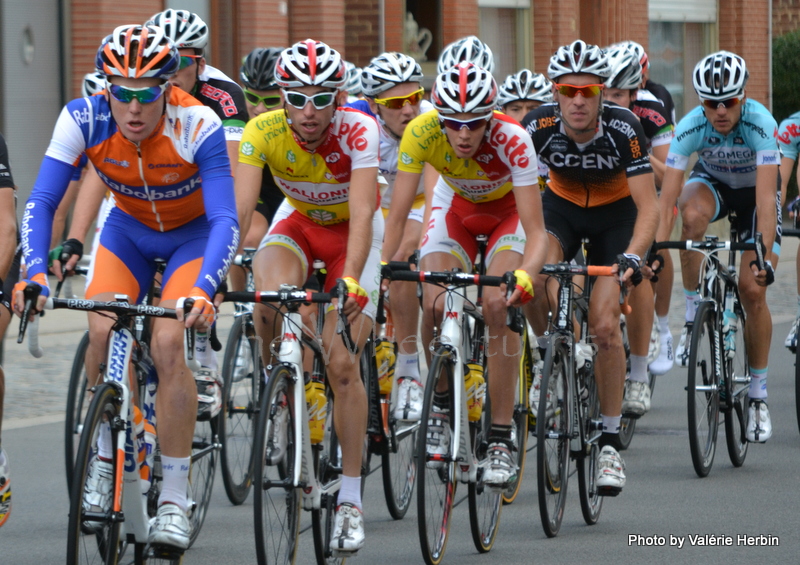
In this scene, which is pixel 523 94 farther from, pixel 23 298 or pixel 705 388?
pixel 23 298

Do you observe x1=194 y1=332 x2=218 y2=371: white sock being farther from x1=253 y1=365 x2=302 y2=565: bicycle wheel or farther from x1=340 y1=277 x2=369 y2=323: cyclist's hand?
x1=340 y1=277 x2=369 y2=323: cyclist's hand

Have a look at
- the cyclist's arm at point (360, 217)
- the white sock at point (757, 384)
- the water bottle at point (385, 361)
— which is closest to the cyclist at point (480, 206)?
the water bottle at point (385, 361)

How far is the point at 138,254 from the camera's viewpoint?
553 centimetres

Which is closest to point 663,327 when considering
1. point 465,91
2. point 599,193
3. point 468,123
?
point 599,193

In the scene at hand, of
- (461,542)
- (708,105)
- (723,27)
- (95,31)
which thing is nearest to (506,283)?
(461,542)

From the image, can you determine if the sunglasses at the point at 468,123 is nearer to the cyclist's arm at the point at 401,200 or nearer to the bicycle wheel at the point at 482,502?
the cyclist's arm at the point at 401,200

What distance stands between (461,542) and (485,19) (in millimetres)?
16051

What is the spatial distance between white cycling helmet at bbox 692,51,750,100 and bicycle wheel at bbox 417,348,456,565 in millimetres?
3081

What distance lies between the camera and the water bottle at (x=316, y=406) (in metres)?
5.65

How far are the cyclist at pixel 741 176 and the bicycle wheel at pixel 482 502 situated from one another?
7.46 ft

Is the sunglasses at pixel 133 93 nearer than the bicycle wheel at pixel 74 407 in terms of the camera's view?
Yes

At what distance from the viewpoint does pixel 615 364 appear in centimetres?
686

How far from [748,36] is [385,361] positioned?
19842 mm

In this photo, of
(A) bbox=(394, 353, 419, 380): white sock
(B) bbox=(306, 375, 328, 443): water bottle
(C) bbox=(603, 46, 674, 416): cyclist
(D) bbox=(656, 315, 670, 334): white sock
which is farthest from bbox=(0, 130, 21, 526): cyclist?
(D) bbox=(656, 315, 670, 334): white sock
